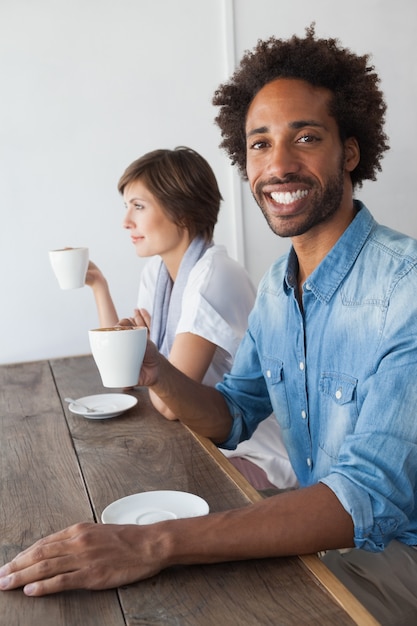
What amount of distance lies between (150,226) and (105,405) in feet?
2.20

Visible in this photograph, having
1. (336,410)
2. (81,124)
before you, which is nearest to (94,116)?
(81,124)

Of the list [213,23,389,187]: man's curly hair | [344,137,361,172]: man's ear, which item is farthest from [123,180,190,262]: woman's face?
[344,137,361,172]: man's ear

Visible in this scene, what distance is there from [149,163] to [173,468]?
115 cm

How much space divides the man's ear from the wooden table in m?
0.58

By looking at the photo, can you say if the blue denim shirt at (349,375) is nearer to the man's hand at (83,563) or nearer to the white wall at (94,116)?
the man's hand at (83,563)

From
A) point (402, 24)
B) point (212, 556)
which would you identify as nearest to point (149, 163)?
point (212, 556)

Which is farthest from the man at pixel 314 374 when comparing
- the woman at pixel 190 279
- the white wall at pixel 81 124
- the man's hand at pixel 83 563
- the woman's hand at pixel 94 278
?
the white wall at pixel 81 124

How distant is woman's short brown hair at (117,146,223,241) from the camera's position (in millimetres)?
2164

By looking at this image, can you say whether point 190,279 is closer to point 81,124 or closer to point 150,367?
point 150,367

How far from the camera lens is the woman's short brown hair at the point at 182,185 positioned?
216 centimetres

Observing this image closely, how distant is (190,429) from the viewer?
4.84 ft

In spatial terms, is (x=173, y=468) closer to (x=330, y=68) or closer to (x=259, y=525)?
(x=259, y=525)

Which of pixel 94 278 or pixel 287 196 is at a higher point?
pixel 287 196

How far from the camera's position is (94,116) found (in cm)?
307
